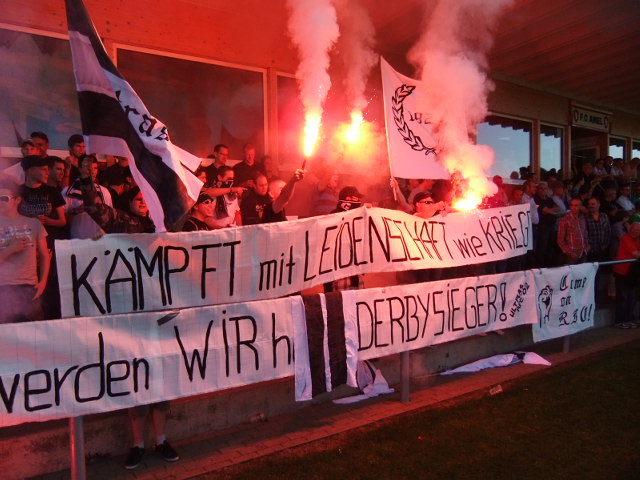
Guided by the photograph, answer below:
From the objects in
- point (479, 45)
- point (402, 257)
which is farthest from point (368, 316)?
point (479, 45)

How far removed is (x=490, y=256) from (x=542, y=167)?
7.57 m

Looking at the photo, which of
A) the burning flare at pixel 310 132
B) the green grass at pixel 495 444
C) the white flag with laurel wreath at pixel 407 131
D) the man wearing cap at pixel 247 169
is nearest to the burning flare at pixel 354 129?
the white flag with laurel wreath at pixel 407 131

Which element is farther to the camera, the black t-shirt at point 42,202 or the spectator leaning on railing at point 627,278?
the spectator leaning on railing at point 627,278

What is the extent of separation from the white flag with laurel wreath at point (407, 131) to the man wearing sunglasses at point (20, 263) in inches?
134

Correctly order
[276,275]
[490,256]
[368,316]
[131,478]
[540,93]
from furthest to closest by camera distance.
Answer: [540,93]
[490,256]
[368,316]
[276,275]
[131,478]

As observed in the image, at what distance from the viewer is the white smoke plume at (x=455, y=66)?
23.9 ft

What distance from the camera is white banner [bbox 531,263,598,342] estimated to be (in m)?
6.22

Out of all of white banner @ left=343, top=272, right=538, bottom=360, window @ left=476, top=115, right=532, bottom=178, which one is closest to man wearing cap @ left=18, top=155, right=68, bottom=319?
white banner @ left=343, top=272, right=538, bottom=360

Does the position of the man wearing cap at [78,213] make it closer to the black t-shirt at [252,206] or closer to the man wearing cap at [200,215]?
the man wearing cap at [200,215]

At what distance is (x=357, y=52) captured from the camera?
809 cm

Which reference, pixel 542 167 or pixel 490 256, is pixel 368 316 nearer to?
pixel 490 256

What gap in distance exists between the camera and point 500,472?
3721mm

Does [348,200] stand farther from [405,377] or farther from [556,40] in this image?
[556,40]

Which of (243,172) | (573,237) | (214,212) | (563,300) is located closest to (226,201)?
(214,212)
